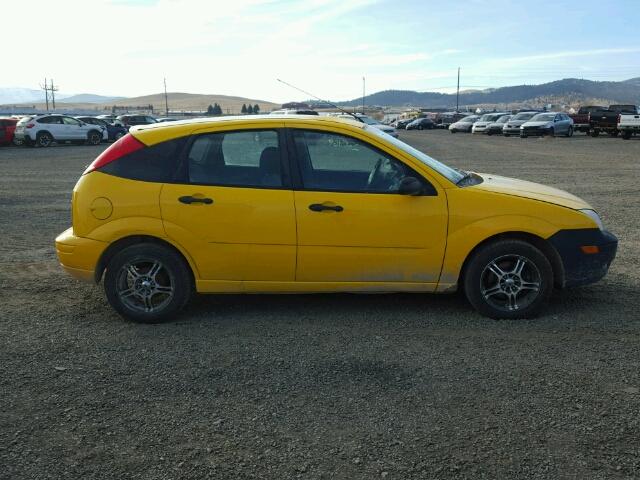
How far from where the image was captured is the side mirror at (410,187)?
15.8 ft

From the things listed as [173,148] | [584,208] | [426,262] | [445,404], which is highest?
[173,148]

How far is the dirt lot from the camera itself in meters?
3.08

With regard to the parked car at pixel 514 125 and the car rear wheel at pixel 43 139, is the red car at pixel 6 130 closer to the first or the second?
the car rear wheel at pixel 43 139

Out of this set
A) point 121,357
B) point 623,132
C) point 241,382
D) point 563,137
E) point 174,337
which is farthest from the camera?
point 563,137

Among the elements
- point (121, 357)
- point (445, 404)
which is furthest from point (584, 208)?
point (121, 357)

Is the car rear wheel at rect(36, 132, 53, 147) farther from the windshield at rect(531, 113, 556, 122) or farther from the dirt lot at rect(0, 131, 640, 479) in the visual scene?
the windshield at rect(531, 113, 556, 122)

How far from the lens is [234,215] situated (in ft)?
15.9

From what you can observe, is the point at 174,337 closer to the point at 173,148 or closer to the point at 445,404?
the point at 173,148

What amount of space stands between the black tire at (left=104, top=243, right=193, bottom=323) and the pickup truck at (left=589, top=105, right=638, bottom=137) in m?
38.1

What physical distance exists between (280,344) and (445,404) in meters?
1.42

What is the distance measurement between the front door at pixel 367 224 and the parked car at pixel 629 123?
33.0 m

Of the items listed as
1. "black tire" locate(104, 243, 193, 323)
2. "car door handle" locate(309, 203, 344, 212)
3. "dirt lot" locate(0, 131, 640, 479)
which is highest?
"car door handle" locate(309, 203, 344, 212)

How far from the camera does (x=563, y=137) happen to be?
38.5m

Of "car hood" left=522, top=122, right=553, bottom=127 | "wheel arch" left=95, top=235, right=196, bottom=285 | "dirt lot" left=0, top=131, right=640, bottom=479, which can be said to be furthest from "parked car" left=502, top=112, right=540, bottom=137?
"wheel arch" left=95, top=235, right=196, bottom=285
